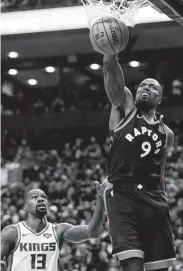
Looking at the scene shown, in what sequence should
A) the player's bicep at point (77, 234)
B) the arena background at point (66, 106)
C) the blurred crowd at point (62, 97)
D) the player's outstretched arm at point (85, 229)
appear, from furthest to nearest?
1. the blurred crowd at point (62, 97)
2. the arena background at point (66, 106)
3. the player's bicep at point (77, 234)
4. the player's outstretched arm at point (85, 229)

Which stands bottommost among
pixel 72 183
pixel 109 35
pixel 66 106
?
pixel 109 35

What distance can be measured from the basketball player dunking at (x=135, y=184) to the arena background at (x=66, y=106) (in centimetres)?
867

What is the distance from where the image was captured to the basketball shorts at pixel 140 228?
4.80 metres

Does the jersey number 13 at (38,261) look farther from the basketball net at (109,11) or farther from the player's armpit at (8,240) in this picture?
the basketball net at (109,11)

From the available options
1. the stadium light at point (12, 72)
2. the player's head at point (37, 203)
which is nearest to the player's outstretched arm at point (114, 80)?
the player's head at point (37, 203)

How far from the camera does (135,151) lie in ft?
16.1

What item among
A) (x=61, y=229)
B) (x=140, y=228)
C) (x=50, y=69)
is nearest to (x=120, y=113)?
(x=140, y=228)

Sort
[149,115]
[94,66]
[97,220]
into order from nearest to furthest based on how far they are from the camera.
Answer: [149,115]
[97,220]
[94,66]

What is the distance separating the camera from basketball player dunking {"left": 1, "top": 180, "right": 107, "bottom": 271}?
21.7 feet

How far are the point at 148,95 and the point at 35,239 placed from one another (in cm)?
245

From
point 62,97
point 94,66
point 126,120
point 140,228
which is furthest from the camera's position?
point 62,97

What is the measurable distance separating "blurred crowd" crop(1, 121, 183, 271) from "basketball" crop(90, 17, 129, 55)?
8346mm

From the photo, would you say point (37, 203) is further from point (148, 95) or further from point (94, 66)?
point (94, 66)

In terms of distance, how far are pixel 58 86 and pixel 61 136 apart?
1846 mm
